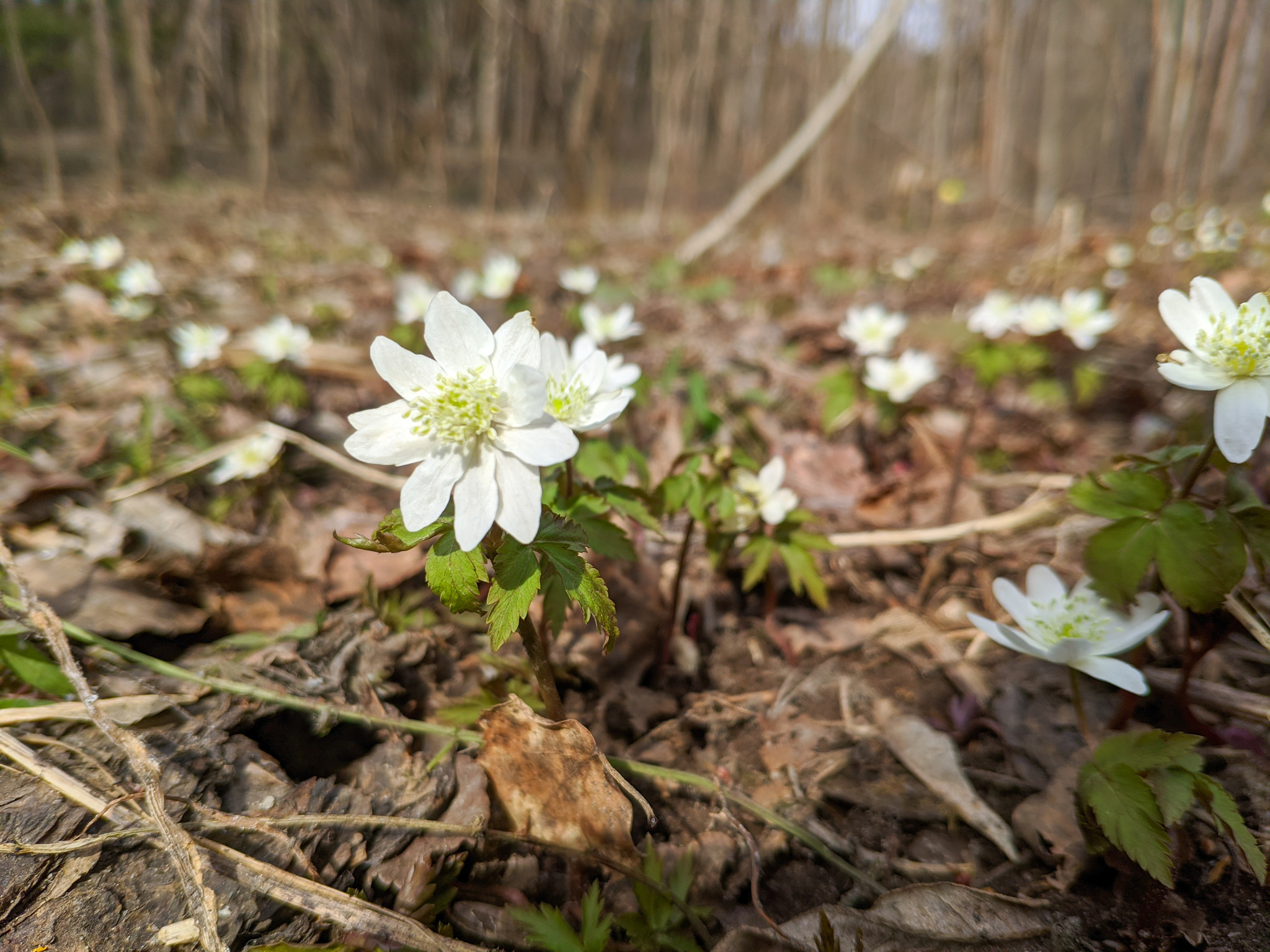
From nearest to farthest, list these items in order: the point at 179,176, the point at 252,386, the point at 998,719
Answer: the point at 998,719
the point at 252,386
the point at 179,176

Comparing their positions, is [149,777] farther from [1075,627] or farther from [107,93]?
[107,93]

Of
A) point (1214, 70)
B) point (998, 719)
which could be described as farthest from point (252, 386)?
point (1214, 70)

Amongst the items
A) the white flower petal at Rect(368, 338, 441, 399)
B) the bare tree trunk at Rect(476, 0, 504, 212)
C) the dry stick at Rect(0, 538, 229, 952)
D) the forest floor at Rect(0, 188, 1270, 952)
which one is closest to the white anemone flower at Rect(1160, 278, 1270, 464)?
the forest floor at Rect(0, 188, 1270, 952)

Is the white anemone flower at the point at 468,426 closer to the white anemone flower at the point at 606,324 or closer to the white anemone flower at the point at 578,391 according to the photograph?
the white anemone flower at the point at 578,391

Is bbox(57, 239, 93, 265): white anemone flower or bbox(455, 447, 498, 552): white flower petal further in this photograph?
bbox(57, 239, 93, 265): white anemone flower

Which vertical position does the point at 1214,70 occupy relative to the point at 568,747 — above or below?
above

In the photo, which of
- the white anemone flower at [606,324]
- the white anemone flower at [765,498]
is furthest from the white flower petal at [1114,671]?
the white anemone flower at [606,324]

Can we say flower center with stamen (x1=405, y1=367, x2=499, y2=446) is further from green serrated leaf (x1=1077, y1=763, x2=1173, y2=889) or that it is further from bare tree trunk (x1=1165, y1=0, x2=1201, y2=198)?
bare tree trunk (x1=1165, y1=0, x2=1201, y2=198)

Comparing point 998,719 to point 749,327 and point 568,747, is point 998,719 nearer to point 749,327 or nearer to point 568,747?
point 568,747
